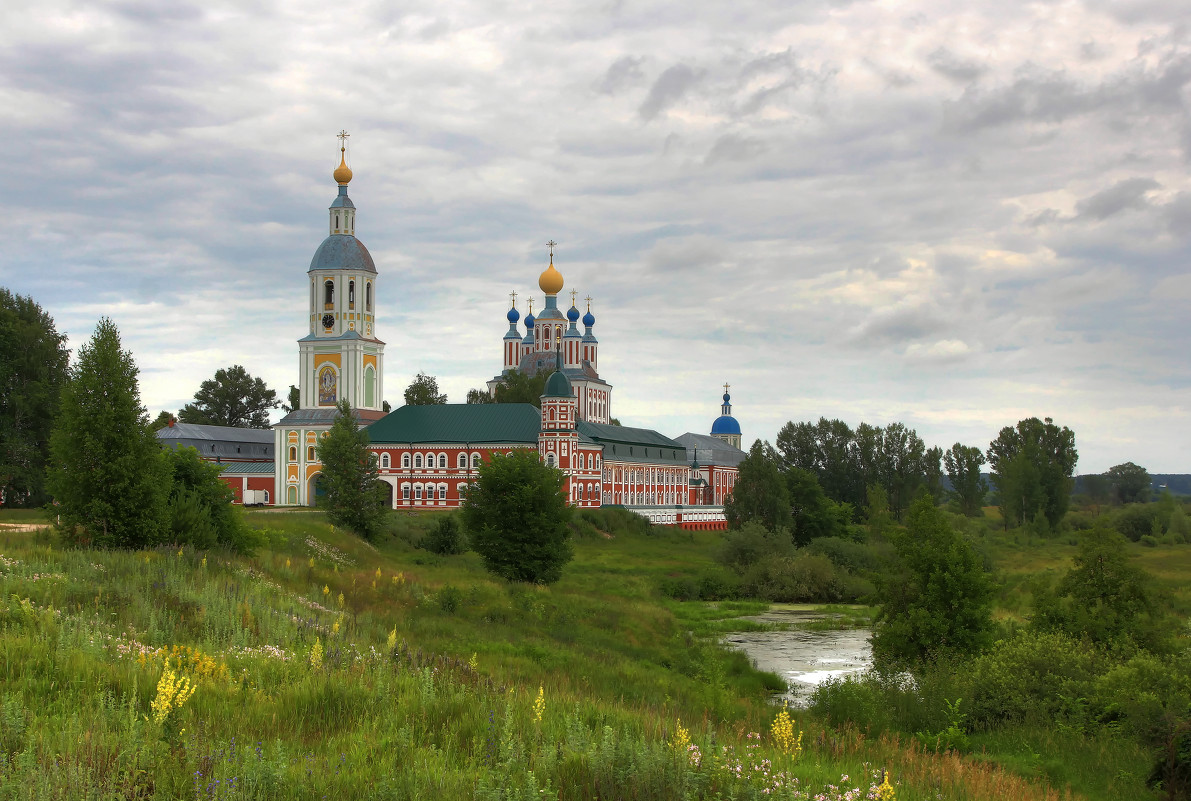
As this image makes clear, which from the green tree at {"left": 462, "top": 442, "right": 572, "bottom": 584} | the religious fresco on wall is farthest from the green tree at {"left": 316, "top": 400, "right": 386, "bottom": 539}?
the religious fresco on wall

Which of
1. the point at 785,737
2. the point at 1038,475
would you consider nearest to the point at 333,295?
the point at 1038,475

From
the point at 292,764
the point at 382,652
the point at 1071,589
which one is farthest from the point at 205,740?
the point at 1071,589

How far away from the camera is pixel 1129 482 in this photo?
133500mm

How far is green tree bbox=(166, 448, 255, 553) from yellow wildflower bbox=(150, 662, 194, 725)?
18.0 metres

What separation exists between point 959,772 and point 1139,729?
8297 millimetres

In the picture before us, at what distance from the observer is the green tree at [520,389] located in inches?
3953

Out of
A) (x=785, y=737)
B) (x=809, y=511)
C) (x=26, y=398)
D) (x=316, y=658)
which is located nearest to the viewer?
(x=785, y=737)

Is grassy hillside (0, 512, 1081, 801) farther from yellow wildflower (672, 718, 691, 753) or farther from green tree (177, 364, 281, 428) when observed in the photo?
green tree (177, 364, 281, 428)

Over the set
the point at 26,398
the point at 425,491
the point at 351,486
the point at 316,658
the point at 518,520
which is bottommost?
the point at 316,658

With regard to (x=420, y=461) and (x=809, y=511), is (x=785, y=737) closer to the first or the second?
(x=809, y=511)

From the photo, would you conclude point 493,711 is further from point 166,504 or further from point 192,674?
point 166,504

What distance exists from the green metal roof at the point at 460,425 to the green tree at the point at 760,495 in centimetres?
1823

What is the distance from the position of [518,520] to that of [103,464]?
17757mm

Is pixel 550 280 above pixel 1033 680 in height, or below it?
above
